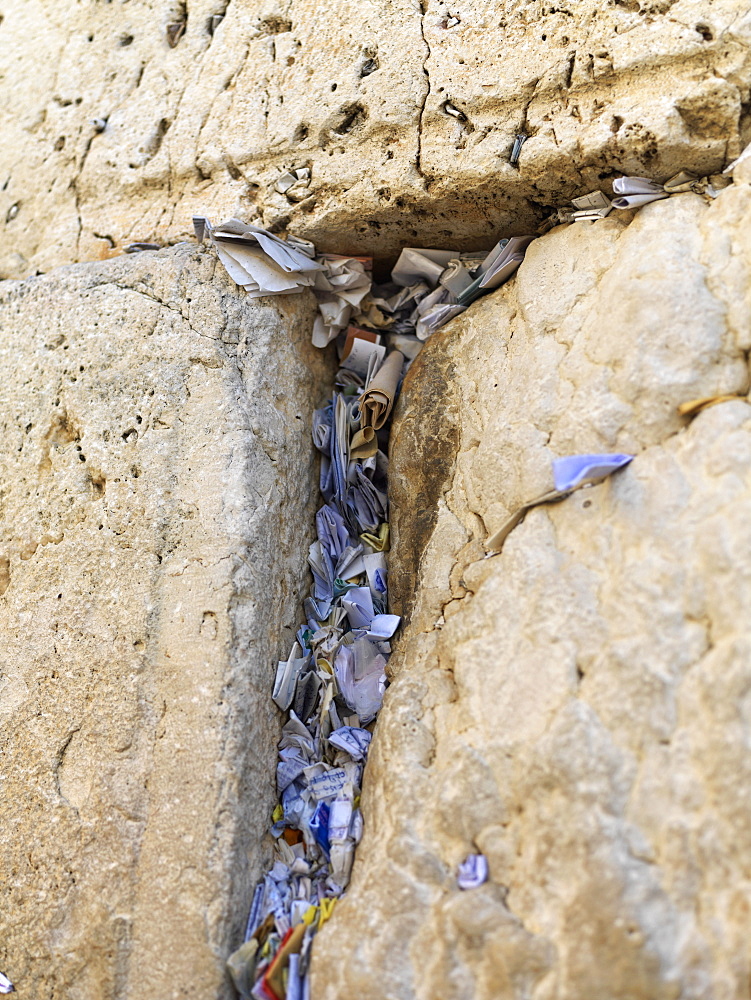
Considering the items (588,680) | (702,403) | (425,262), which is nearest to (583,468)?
(702,403)

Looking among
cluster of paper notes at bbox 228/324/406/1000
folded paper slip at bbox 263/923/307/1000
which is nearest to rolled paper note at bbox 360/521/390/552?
Result: cluster of paper notes at bbox 228/324/406/1000

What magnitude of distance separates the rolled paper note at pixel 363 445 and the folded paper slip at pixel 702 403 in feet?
2.95

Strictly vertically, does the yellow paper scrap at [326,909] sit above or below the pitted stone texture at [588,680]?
below

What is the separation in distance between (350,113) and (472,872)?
6.23 feet

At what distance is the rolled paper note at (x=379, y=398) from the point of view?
2.14m

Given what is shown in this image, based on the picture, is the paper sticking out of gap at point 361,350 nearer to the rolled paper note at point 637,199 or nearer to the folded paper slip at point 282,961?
the rolled paper note at point 637,199

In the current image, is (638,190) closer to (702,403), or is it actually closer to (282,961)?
(702,403)

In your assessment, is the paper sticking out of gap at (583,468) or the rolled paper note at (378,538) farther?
the rolled paper note at (378,538)

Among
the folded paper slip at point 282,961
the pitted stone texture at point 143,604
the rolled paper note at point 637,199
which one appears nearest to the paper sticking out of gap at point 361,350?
the pitted stone texture at point 143,604

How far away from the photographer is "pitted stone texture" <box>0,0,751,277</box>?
1.73 m

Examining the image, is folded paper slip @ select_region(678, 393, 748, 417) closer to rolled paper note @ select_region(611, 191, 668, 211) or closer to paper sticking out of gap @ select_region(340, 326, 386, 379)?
rolled paper note @ select_region(611, 191, 668, 211)

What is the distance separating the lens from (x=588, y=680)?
4.58 feet

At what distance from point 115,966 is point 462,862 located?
794 millimetres

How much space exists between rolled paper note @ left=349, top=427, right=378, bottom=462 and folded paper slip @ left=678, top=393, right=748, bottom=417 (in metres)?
0.90
